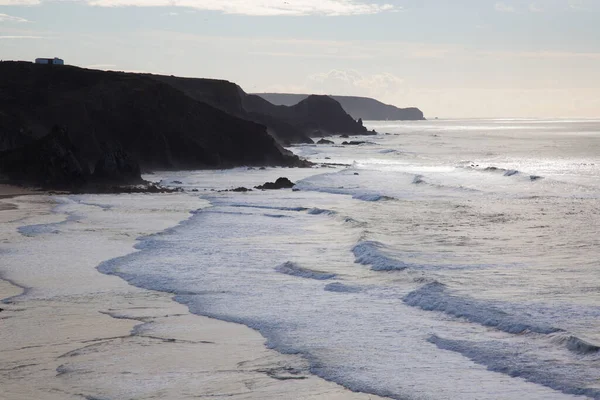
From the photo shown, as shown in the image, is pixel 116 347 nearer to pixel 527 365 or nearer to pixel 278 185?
pixel 527 365

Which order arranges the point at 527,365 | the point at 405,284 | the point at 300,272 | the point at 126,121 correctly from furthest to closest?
1. the point at 126,121
2. the point at 300,272
3. the point at 405,284
4. the point at 527,365

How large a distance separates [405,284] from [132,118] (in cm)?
4767

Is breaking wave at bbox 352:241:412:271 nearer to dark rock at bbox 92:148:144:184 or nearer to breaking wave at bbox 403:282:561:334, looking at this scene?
breaking wave at bbox 403:282:561:334

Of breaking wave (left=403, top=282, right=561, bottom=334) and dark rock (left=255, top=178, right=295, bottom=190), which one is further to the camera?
dark rock (left=255, top=178, right=295, bottom=190)

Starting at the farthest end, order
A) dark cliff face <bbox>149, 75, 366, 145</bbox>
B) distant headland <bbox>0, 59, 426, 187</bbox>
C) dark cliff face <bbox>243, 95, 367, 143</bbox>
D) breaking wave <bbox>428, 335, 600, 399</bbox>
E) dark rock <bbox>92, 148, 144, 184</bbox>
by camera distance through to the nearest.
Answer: dark cliff face <bbox>243, 95, 367, 143</bbox> → dark cliff face <bbox>149, 75, 366, 145</bbox> → distant headland <bbox>0, 59, 426, 187</bbox> → dark rock <bbox>92, 148, 144, 184</bbox> → breaking wave <bbox>428, 335, 600, 399</bbox>

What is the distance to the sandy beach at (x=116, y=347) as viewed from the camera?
10086 millimetres

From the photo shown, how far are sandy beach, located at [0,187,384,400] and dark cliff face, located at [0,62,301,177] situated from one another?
37.4 metres

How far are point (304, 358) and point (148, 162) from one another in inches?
1951

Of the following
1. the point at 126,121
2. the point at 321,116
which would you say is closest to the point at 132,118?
the point at 126,121

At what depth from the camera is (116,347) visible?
1205cm

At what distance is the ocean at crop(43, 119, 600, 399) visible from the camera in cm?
1100

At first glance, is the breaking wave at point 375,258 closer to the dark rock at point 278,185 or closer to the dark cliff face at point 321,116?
the dark rock at point 278,185

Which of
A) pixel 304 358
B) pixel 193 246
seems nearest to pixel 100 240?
pixel 193 246

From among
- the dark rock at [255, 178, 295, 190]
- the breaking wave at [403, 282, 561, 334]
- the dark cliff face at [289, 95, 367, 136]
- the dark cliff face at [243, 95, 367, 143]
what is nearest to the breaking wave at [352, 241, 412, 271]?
the breaking wave at [403, 282, 561, 334]
